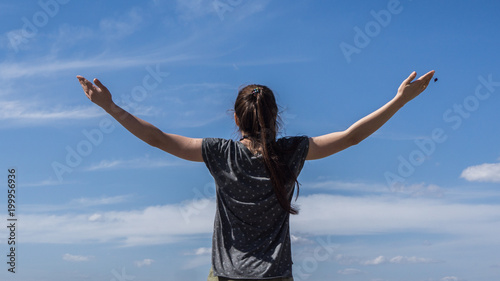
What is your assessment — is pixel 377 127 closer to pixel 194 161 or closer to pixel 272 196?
pixel 272 196

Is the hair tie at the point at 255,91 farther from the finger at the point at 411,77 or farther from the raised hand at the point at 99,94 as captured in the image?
the finger at the point at 411,77

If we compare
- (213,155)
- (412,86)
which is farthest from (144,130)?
(412,86)

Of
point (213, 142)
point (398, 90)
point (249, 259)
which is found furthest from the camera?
point (398, 90)

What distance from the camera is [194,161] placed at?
4238mm

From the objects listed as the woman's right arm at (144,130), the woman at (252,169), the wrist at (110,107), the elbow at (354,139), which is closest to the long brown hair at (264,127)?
the woman at (252,169)

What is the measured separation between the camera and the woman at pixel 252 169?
402 centimetres

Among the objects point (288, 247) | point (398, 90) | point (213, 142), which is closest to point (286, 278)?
point (288, 247)

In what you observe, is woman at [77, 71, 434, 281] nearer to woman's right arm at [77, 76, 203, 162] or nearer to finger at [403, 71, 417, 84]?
woman's right arm at [77, 76, 203, 162]

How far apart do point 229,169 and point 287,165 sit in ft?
1.55

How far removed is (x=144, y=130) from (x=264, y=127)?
954 millimetres

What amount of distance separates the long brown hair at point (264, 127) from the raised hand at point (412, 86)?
1.14 meters

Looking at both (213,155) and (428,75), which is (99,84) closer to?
(213,155)

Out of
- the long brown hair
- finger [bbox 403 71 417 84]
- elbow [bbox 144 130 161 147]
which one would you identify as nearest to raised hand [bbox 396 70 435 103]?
finger [bbox 403 71 417 84]

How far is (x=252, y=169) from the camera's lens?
4.13m
